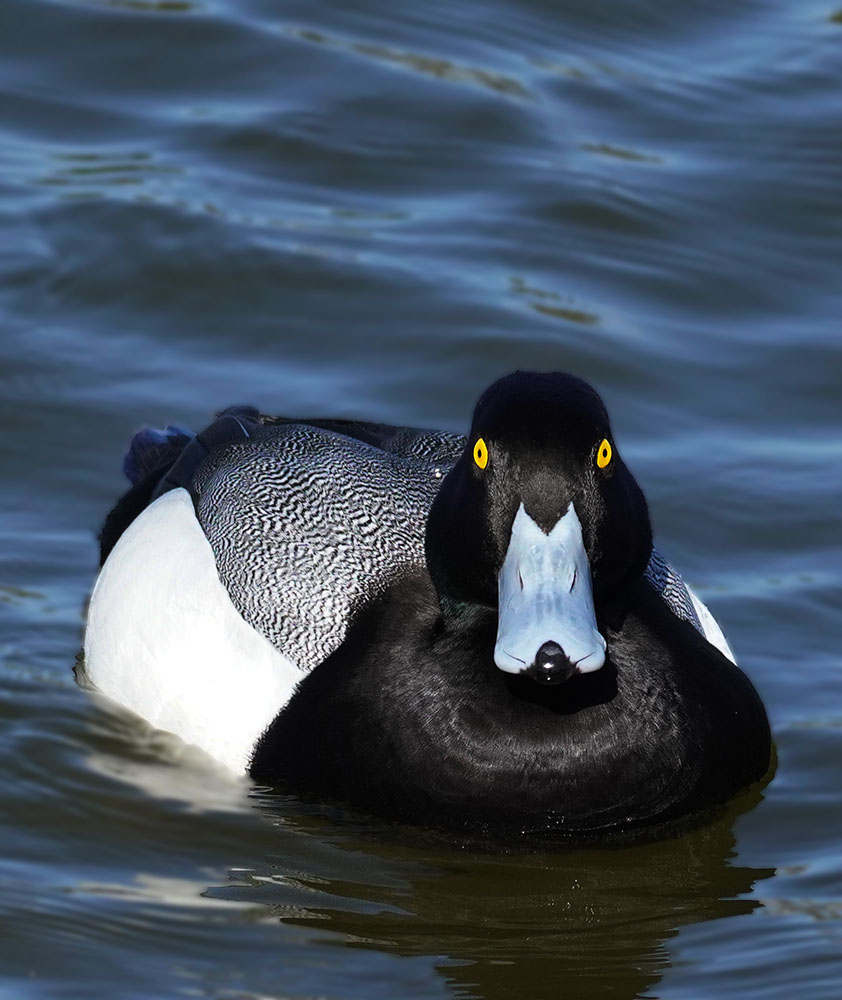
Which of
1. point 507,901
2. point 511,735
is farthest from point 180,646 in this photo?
point 507,901

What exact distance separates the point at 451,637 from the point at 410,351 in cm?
391

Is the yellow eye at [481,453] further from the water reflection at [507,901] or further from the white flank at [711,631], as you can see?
the white flank at [711,631]

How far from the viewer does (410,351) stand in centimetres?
1009

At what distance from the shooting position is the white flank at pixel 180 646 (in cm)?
670

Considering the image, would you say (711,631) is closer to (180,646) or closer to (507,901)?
(507,901)

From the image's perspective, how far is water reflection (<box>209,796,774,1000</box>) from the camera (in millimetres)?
5801

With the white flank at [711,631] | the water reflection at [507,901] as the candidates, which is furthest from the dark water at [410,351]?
the white flank at [711,631]

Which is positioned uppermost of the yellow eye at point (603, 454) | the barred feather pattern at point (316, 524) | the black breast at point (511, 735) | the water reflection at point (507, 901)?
the barred feather pattern at point (316, 524)

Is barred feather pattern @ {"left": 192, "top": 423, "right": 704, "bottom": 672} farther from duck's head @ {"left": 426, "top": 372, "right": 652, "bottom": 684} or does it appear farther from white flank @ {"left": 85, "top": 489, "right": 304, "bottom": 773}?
duck's head @ {"left": 426, "top": 372, "right": 652, "bottom": 684}

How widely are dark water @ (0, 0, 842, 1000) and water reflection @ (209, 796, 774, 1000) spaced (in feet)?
0.04

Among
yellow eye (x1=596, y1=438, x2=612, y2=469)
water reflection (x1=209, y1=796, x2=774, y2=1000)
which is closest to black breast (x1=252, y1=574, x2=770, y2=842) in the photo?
water reflection (x1=209, y1=796, x2=774, y2=1000)

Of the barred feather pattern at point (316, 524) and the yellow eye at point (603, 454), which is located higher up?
the barred feather pattern at point (316, 524)

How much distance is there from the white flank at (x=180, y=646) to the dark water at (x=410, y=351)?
135 millimetres

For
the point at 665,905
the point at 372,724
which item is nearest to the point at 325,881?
the point at 372,724
